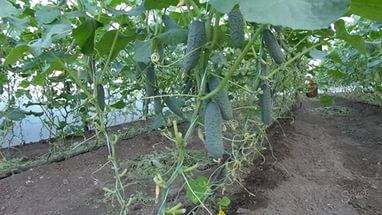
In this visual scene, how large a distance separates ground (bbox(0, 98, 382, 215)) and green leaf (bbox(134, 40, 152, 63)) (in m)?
0.65

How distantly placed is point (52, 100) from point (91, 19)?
2.46 metres

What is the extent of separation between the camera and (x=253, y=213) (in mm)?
2299

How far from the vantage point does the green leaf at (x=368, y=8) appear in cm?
86

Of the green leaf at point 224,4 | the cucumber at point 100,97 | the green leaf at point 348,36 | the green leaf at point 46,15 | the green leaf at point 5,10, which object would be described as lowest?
the cucumber at point 100,97

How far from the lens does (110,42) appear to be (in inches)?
70.2

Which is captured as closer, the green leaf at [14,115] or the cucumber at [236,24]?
the cucumber at [236,24]

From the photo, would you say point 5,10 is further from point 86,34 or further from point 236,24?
point 236,24

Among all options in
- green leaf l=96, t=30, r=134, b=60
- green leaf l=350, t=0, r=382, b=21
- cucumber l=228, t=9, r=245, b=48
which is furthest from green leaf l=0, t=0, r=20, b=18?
green leaf l=350, t=0, r=382, b=21

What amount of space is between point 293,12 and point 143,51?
3.57 ft

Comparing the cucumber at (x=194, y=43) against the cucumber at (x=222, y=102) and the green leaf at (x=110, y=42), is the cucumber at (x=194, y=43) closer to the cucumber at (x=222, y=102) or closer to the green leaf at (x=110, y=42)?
the cucumber at (x=222, y=102)

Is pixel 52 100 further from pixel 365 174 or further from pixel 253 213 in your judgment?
pixel 365 174

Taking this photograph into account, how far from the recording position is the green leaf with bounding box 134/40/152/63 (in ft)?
5.53

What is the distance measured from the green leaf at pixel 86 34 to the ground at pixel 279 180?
64 cm

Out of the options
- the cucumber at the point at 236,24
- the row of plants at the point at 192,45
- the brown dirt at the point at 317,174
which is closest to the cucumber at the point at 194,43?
the row of plants at the point at 192,45
